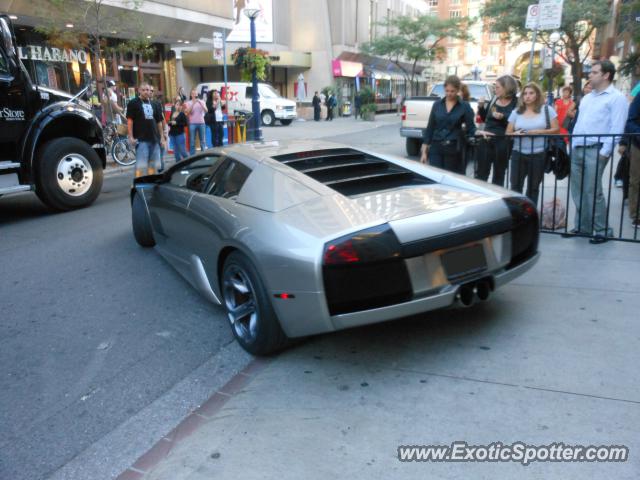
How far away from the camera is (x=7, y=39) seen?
7.98m

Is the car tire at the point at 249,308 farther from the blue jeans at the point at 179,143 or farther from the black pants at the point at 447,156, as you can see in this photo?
the blue jeans at the point at 179,143

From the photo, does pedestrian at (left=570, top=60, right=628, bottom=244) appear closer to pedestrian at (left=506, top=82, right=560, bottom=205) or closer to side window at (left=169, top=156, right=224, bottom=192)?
pedestrian at (left=506, top=82, right=560, bottom=205)

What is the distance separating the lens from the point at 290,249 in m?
3.33

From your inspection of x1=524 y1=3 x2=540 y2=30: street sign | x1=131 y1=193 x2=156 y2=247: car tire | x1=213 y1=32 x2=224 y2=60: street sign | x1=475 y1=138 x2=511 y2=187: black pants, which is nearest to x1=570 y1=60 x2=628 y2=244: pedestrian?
x1=475 y1=138 x2=511 y2=187: black pants

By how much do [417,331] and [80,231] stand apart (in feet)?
17.6

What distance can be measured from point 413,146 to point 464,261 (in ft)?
41.0

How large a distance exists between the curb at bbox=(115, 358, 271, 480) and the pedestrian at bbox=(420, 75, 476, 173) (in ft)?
14.0

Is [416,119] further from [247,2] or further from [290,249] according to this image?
[247,2]

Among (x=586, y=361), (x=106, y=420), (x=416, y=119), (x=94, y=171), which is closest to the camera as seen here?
(x=106, y=420)

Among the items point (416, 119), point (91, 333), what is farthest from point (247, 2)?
point (91, 333)

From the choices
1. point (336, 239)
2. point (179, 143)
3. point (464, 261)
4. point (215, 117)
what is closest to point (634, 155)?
point (464, 261)

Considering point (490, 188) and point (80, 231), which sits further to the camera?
point (80, 231)

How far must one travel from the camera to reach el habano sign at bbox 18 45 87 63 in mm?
19844

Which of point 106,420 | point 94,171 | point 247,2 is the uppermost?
point 247,2
